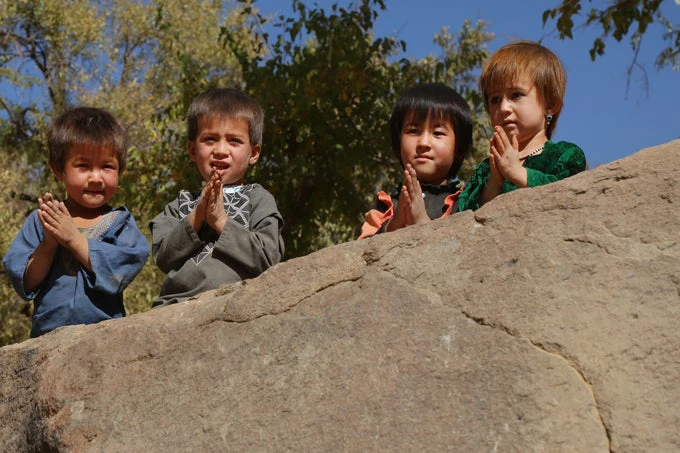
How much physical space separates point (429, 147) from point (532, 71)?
0.44 meters

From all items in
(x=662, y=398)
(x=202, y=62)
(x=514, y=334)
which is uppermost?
(x=202, y=62)

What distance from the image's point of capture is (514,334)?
1952 mm

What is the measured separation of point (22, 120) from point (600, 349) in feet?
36.0

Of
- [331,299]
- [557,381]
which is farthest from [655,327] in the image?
[331,299]

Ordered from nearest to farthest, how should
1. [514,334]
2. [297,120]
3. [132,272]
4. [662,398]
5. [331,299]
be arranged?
[662,398] < [514,334] < [331,299] < [132,272] < [297,120]

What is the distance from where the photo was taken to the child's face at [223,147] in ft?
10.3

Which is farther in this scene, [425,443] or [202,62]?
[202,62]

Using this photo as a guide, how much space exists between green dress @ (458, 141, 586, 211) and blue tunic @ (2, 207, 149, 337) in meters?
1.13

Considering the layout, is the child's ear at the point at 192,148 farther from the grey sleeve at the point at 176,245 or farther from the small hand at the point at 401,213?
the small hand at the point at 401,213

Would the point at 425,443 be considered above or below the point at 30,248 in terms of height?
below

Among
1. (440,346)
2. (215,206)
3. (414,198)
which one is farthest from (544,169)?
(215,206)

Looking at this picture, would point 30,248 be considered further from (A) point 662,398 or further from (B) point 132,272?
(A) point 662,398

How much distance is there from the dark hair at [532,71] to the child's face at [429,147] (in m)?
0.26

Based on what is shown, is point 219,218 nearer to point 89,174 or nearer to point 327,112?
point 89,174
